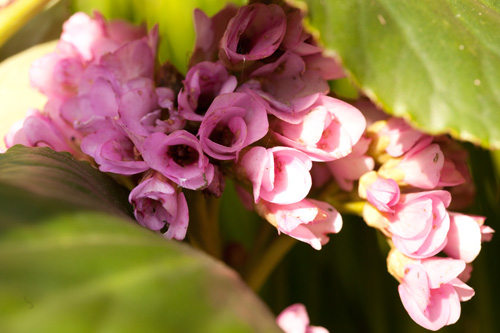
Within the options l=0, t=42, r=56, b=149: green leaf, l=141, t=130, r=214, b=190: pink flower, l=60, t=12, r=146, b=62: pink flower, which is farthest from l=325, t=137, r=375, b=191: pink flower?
l=0, t=42, r=56, b=149: green leaf

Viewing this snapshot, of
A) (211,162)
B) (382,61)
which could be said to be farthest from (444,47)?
(211,162)

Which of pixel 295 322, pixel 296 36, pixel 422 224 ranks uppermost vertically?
pixel 296 36

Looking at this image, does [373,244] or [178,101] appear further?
[373,244]

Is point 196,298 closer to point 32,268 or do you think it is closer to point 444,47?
point 32,268

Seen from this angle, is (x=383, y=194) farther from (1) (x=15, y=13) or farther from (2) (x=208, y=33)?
(1) (x=15, y=13)

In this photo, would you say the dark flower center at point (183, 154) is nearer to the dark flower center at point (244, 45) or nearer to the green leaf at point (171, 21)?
the dark flower center at point (244, 45)

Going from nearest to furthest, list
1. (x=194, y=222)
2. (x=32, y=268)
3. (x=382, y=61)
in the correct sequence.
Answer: (x=32, y=268) → (x=382, y=61) → (x=194, y=222)

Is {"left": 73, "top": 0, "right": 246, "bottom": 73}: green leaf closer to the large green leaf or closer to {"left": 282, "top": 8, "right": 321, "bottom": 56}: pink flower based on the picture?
{"left": 282, "top": 8, "right": 321, "bottom": 56}: pink flower

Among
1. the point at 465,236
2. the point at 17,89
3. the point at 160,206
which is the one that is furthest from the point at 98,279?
the point at 17,89
